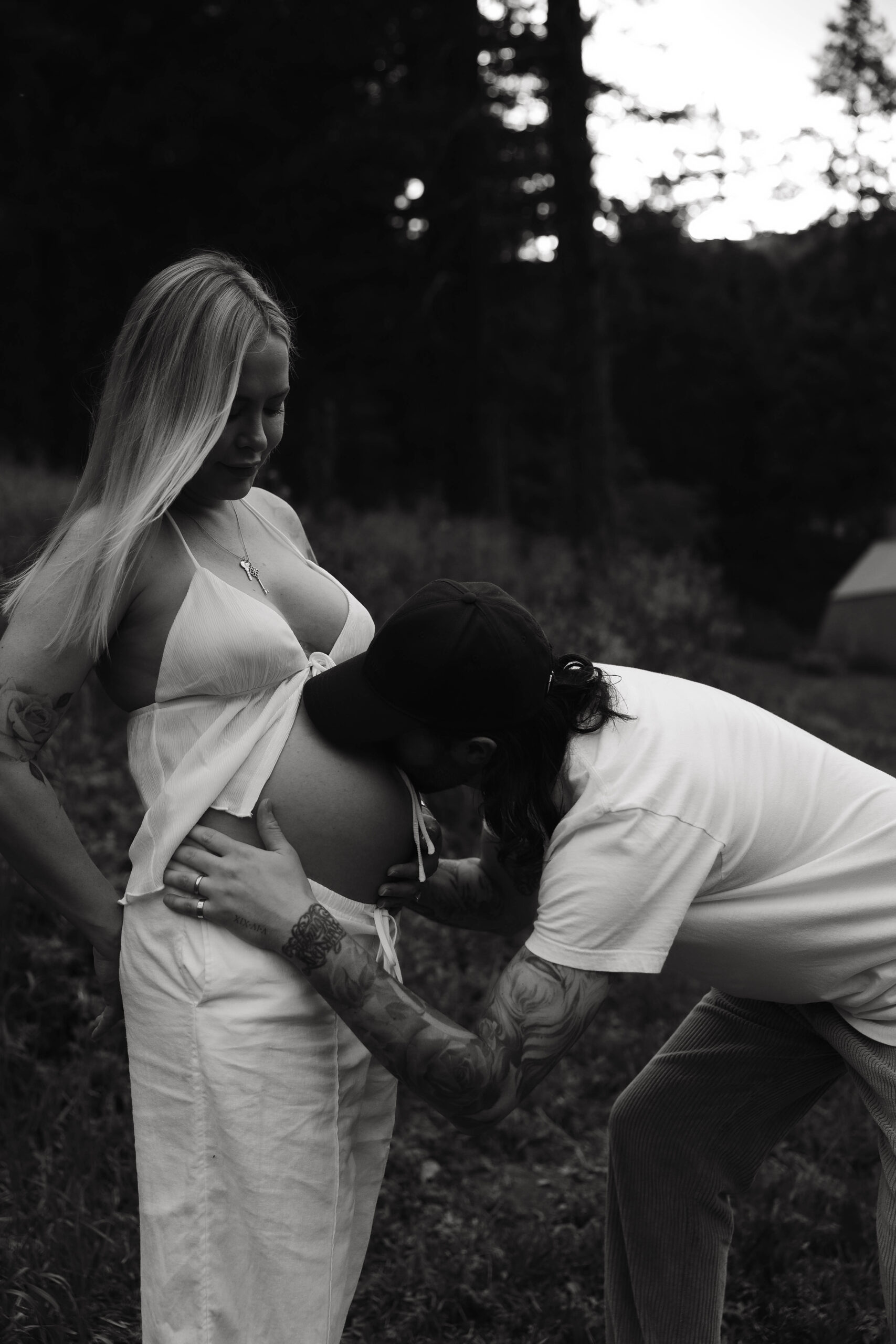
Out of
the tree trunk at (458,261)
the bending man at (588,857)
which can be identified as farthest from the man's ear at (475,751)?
the tree trunk at (458,261)

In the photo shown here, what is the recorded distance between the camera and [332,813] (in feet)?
7.14

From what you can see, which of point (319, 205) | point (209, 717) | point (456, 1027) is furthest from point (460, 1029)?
point (319, 205)

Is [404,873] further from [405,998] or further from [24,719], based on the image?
[24,719]

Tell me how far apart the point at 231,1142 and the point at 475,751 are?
0.73 metres

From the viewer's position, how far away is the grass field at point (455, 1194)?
3021 millimetres

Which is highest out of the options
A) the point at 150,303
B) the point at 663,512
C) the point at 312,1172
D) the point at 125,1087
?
the point at 150,303

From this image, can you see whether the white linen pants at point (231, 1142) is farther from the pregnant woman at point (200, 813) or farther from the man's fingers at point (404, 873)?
the man's fingers at point (404, 873)

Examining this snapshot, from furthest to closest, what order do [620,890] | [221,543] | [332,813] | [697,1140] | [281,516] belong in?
[281,516] < [697,1140] < [221,543] < [332,813] < [620,890]


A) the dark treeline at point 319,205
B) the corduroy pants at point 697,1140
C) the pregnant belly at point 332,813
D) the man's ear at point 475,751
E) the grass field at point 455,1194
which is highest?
the dark treeline at point 319,205

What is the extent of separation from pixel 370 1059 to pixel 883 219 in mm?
35039

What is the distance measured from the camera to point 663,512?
26609 millimetres

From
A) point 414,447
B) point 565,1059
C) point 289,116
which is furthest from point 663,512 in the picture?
point 565,1059

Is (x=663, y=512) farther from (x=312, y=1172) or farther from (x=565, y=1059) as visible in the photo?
(x=312, y=1172)

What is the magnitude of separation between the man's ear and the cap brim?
0.09 m
